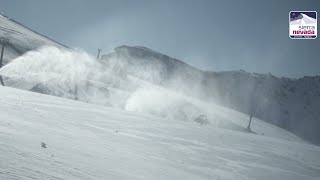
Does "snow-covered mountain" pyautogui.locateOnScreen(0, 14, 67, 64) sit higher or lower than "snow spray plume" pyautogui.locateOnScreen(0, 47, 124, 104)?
higher

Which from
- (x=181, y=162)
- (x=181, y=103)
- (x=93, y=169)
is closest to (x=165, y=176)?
(x=93, y=169)

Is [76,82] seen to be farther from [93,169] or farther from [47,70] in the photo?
[93,169]

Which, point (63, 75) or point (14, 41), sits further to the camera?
point (14, 41)

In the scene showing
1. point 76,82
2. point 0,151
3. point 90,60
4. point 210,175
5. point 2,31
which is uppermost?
point 2,31

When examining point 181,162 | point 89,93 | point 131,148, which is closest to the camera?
point 181,162

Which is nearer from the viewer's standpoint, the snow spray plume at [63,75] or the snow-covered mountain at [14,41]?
the snow spray plume at [63,75]

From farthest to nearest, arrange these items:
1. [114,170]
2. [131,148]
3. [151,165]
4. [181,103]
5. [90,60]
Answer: [90,60], [181,103], [131,148], [151,165], [114,170]

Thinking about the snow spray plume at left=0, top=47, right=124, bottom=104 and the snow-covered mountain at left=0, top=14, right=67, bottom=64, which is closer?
the snow spray plume at left=0, top=47, right=124, bottom=104

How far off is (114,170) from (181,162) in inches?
168

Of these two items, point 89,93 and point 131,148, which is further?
point 89,93

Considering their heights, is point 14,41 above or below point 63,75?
above

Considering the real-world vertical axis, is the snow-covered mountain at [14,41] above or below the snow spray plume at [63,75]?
above

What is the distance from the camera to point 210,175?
11.0 meters

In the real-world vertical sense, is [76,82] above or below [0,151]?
above
